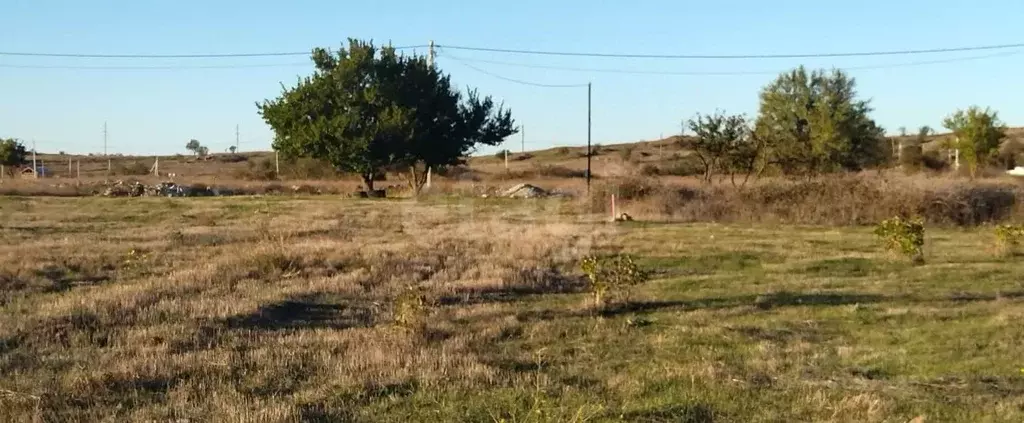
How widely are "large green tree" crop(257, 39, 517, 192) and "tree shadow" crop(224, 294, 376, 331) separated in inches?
1324

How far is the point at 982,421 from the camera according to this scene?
7.00 metres

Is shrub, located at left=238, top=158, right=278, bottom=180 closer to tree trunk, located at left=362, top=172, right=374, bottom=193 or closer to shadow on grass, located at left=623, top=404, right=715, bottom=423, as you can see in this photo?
tree trunk, located at left=362, top=172, right=374, bottom=193

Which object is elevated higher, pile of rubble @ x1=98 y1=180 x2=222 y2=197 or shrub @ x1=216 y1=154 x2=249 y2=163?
shrub @ x1=216 y1=154 x2=249 y2=163

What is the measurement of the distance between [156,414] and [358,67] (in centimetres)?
4283

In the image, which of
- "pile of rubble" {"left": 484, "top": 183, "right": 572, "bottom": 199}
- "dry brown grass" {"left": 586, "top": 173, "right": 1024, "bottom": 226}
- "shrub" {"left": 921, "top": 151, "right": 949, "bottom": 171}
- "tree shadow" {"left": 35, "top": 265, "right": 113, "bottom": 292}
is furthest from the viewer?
"shrub" {"left": 921, "top": 151, "right": 949, "bottom": 171}

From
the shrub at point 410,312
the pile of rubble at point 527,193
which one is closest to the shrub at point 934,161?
the pile of rubble at point 527,193

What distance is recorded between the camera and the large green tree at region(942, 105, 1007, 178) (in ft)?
187

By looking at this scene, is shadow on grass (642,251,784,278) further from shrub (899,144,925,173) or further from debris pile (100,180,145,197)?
shrub (899,144,925,173)

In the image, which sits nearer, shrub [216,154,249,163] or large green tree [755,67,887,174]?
large green tree [755,67,887,174]

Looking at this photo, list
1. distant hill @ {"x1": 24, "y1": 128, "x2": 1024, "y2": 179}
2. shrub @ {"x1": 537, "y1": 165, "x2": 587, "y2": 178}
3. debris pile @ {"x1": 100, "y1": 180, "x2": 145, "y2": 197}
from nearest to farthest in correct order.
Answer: debris pile @ {"x1": 100, "y1": 180, "x2": 145, "y2": 197}
shrub @ {"x1": 537, "y1": 165, "x2": 587, "y2": 178}
distant hill @ {"x1": 24, "y1": 128, "x2": 1024, "y2": 179}

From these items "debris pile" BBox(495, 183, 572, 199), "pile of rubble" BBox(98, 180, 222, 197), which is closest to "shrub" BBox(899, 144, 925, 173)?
"debris pile" BBox(495, 183, 572, 199)

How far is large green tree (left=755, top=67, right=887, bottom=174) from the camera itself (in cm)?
4650

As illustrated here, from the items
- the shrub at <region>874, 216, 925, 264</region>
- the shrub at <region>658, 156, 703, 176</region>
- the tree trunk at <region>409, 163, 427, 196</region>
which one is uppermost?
the shrub at <region>658, 156, 703, 176</region>

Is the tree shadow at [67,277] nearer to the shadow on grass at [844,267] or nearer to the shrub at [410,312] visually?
the shrub at [410,312]
